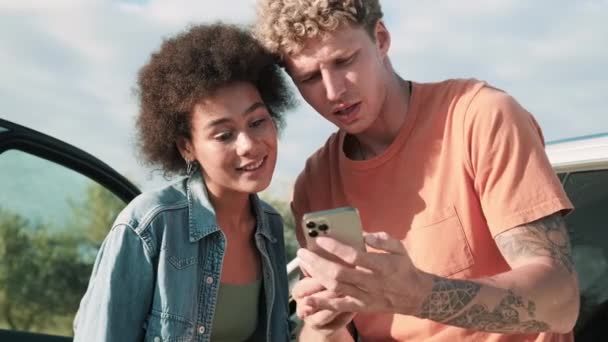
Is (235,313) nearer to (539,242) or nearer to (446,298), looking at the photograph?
(446,298)

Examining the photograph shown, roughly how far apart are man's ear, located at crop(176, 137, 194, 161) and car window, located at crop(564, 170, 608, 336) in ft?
4.17

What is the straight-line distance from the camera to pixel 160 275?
102 inches

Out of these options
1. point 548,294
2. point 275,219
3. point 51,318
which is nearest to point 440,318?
point 548,294

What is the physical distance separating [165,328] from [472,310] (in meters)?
0.93

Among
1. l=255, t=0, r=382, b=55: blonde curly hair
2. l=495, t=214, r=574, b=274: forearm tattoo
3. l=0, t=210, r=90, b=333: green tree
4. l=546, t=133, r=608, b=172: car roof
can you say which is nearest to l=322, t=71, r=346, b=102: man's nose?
l=255, t=0, r=382, b=55: blonde curly hair

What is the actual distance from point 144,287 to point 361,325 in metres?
0.68

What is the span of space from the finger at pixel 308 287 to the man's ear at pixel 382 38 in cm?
99

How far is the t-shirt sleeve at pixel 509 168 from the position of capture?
2.34 metres

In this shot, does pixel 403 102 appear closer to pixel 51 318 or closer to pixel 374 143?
pixel 374 143

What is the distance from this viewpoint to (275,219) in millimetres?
3129

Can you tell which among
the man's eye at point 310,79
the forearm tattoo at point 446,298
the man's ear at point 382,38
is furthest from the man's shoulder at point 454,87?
the forearm tattoo at point 446,298

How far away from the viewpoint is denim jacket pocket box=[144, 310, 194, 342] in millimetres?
2588

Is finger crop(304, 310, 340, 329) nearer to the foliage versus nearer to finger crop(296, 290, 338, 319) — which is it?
finger crop(296, 290, 338, 319)

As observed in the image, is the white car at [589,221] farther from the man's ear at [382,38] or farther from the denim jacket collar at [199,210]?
the denim jacket collar at [199,210]
